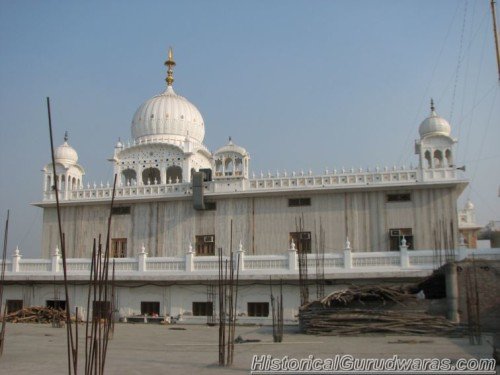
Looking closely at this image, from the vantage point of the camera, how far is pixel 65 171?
3127 centimetres

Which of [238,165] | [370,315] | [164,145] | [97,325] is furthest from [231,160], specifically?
[97,325]

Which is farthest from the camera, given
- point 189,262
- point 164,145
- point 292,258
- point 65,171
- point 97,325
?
point 164,145

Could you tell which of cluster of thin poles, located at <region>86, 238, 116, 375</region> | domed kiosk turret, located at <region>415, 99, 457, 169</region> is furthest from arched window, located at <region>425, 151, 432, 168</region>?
cluster of thin poles, located at <region>86, 238, 116, 375</region>

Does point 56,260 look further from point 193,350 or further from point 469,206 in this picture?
point 469,206

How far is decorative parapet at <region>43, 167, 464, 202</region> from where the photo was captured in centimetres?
2598

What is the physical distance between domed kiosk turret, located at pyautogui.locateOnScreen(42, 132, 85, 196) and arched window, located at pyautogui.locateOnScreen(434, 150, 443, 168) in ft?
61.5

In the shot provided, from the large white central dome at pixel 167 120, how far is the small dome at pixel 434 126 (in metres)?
13.9

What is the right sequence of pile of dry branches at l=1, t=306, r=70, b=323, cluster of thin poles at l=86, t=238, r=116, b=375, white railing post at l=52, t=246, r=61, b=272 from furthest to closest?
white railing post at l=52, t=246, r=61, b=272 → pile of dry branches at l=1, t=306, r=70, b=323 → cluster of thin poles at l=86, t=238, r=116, b=375

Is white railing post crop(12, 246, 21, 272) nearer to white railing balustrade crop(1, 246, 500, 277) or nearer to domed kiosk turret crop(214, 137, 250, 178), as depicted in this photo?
white railing balustrade crop(1, 246, 500, 277)

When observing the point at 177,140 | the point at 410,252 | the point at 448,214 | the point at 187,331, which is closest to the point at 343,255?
the point at 410,252

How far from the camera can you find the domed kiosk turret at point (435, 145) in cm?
2646

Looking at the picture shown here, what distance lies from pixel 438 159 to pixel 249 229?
9.71m

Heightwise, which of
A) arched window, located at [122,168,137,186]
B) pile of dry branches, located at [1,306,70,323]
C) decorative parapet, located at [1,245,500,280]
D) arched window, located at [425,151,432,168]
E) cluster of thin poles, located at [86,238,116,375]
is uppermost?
arched window, located at [122,168,137,186]

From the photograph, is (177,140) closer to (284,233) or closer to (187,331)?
(284,233)
